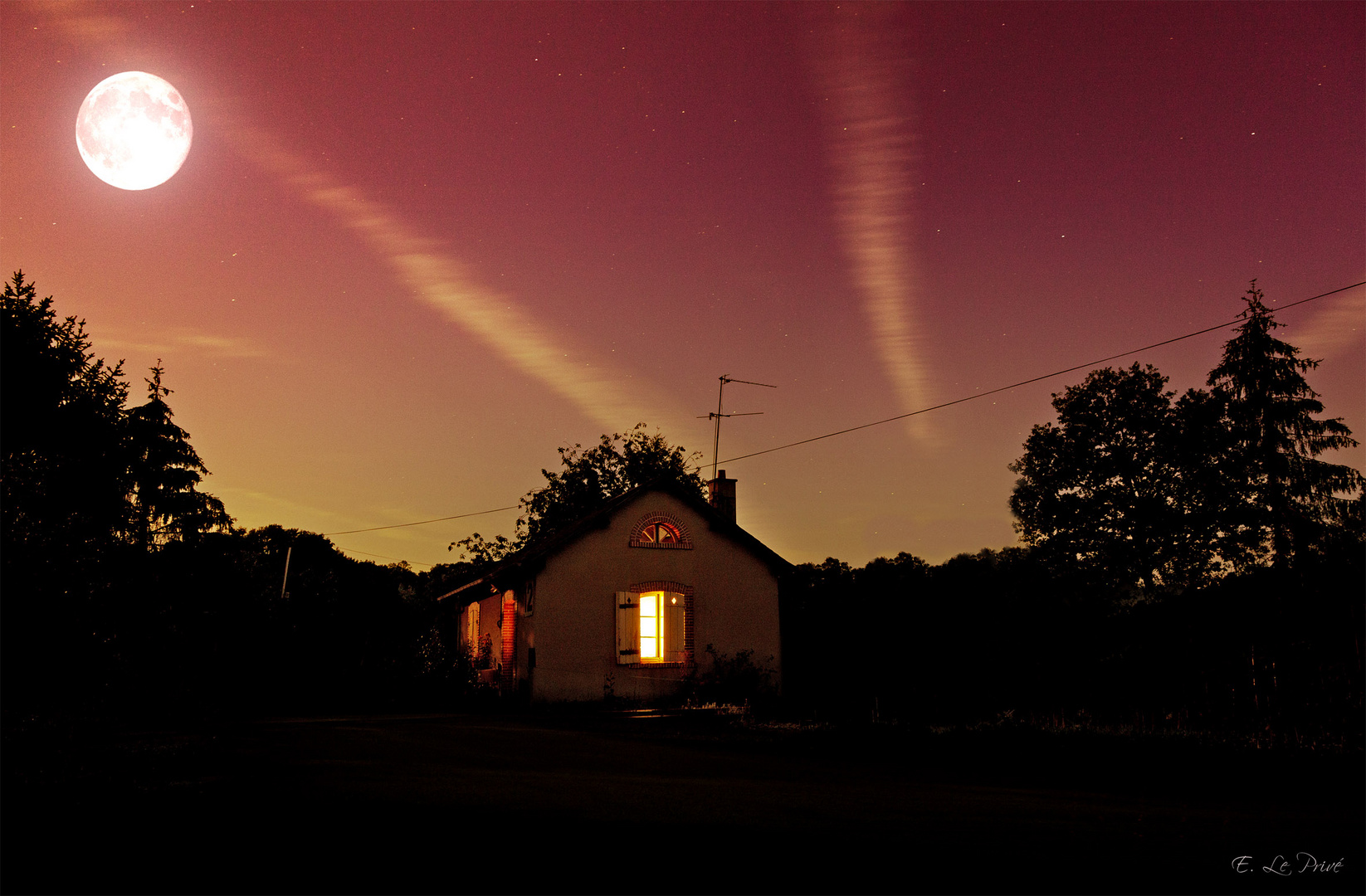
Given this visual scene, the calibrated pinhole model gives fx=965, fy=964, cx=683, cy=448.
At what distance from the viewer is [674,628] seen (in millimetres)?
22781

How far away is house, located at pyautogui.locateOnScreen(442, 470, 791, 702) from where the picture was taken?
2203 cm

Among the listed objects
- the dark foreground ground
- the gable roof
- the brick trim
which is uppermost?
the gable roof

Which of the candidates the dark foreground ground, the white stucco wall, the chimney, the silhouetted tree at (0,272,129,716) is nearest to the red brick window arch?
the white stucco wall

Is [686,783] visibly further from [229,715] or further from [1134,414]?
Answer: [1134,414]

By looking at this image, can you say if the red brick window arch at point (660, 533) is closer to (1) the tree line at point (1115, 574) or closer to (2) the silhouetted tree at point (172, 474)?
(1) the tree line at point (1115, 574)

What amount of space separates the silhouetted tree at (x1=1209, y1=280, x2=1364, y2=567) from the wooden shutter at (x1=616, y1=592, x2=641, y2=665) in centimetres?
2219

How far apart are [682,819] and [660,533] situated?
55.5 ft

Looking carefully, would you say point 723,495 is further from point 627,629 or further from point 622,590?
point 627,629

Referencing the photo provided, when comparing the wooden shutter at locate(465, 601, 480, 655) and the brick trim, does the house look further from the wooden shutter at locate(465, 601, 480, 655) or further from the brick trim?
the wooden shutter at locate(465, 601, 480, 655)

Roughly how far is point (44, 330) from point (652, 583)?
15677mm

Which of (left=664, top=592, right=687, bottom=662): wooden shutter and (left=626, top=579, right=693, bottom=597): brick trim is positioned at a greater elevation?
(left=626, top=579, right=693, bottom=597): brick trim

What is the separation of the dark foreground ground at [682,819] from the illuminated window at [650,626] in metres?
10.8

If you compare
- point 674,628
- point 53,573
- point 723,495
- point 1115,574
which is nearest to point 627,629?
point 674,628

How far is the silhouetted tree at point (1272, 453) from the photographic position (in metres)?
32.0
